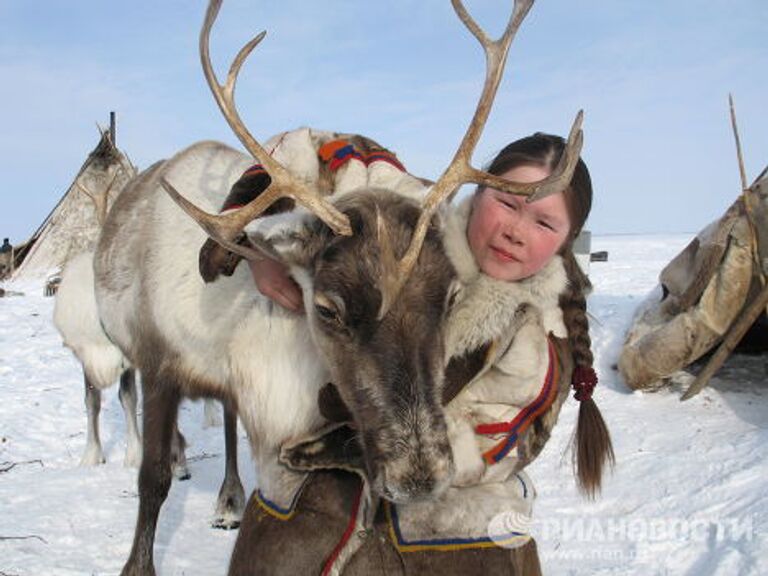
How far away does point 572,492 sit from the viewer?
15.3ft

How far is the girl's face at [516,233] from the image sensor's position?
2168 mm

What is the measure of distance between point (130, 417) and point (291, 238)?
169 inches

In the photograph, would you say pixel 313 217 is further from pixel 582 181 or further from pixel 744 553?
pixel 744 553

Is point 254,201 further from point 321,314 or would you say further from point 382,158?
point 382,158

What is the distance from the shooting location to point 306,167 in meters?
2.60

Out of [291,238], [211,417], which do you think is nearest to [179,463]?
[211,417]

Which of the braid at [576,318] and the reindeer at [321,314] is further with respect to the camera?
the braid at [576,318]

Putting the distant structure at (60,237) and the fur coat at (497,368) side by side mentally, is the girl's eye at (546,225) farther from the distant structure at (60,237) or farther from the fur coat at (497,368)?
the distant structure at (60,237)

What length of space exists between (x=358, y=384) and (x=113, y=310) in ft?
6.89

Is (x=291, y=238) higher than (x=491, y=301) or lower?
higher

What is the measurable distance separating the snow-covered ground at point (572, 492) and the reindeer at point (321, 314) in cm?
118

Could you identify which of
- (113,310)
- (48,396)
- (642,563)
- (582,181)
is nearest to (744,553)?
→ (642,563)

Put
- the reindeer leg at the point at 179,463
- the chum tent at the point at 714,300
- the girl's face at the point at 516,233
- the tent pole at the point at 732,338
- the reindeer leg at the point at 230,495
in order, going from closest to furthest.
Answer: the girl's face at the point at 516,233 → the reindeer leg at the point at 230,495 → the reindeer leg at the point at 179,463 → the tent pole at the point at 732,338 → the chum tent at the point at 714,300

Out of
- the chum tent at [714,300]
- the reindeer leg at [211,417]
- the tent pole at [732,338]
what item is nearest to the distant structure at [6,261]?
the reindeer leg at [211,417]
